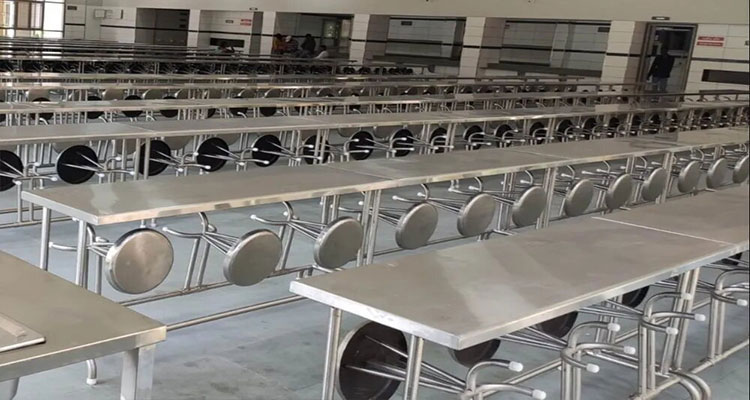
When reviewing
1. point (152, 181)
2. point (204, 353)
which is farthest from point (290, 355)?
point (152, 181)

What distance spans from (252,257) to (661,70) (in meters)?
12.8

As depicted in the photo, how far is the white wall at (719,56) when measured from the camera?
42.2 feet

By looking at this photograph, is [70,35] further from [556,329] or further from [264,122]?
[556,329]

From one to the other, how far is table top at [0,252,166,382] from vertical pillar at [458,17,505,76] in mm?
14023

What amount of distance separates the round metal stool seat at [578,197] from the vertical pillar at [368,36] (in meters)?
13.0

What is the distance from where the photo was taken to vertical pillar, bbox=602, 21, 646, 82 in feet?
44.2

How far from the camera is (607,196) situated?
4266 mm

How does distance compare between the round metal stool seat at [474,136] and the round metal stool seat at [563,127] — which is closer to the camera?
the round metal stool seat at [474,136]

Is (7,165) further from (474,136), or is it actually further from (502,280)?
(474,136)

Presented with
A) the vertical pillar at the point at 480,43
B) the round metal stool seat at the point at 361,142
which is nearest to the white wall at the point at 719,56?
the vertical pillar at the point at 480,43

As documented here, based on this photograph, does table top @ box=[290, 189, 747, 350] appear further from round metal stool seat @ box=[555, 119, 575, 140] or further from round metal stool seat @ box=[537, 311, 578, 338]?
round metal stool seat @ box=[555, 119, 575, 140]

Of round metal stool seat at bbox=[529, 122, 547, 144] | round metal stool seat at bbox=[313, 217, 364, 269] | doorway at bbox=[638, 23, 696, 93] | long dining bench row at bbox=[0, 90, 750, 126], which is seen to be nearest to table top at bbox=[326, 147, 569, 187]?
round metal stool seat at bbox=[313, 217, 364, 269]

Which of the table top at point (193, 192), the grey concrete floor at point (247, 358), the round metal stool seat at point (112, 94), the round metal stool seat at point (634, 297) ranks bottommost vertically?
the grey concrete floor at point (247, 358)

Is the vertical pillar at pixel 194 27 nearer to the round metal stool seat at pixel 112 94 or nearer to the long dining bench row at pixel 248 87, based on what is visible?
the long dining bench row at pixel 248 87
